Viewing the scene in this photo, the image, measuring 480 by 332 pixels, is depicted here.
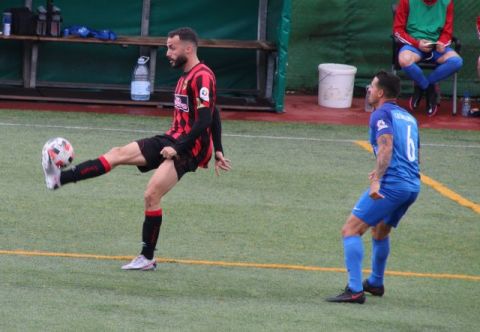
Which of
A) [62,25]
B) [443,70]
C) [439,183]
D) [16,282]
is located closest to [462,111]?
[443,70]

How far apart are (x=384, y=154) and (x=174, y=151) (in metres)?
1.71

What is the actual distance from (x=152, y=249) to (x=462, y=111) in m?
9.03

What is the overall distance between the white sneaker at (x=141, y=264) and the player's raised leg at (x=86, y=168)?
729mm

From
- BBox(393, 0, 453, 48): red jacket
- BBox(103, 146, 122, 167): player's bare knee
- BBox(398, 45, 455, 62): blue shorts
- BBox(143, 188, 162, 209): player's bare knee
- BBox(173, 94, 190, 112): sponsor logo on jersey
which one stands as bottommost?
BBox(143, 188, 162, 209): player's bare knee

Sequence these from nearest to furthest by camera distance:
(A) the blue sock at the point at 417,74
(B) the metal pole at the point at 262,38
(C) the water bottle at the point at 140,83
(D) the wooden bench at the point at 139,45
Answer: (A) the blue sock at the point at 417,74, (D) the wooden bench at the point at 139,45, (C) the water bottle at the point at 140,83, (B) the metal pole at the point at 262,38

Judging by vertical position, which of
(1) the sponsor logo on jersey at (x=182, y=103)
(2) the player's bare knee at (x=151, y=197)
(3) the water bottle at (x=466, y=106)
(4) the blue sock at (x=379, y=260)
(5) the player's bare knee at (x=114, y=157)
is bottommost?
(4) the blue sock at (x=379, y=260)

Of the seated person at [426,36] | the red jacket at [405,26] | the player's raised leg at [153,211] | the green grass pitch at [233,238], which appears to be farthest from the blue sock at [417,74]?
the player's raised leg at [153,211]

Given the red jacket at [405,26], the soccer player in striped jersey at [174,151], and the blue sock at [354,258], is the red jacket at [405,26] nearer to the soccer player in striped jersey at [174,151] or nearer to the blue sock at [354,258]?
the soccer player in striped jersey at [174,151]

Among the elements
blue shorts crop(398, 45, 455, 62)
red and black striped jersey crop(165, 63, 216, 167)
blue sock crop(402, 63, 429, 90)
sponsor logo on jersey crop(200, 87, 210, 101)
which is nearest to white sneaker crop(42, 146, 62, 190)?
red and black striped jersey crop(165, 63, 216, 167)

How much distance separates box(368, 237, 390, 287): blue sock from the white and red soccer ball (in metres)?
2.46

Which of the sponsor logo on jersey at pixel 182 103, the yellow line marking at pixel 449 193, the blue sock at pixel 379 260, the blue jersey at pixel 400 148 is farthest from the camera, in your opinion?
the yellow line marking at pixel 449 193

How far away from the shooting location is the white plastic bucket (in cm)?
1681

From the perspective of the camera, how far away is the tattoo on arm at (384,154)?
8.08m

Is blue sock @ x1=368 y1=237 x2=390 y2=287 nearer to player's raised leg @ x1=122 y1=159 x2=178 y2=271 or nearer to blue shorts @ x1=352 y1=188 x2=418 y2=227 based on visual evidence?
blue shorts @ x1=352 y1=188 x2=418 y2=227
